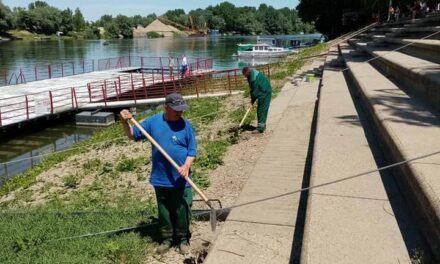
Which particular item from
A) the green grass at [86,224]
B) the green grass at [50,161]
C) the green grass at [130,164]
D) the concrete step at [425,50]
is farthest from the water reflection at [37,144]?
the concrete step at [425,50]

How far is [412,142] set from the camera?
14.8 ft

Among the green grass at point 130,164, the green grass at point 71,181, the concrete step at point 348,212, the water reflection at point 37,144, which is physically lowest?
the water reflection at point 37,144

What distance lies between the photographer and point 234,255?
4.18 metres

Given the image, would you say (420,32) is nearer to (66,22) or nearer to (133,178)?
(133,178)

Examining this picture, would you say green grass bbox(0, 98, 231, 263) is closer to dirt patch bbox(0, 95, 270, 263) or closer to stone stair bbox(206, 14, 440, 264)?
dirt patch bbox(0, 95, 270, 263)

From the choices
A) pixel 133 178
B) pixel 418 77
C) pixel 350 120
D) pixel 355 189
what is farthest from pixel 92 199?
pixel 418 77

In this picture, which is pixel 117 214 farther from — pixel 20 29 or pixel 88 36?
pixel 88 36

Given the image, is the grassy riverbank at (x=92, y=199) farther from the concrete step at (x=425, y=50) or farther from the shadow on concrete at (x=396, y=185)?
the concrete step at (x=425, y=50)

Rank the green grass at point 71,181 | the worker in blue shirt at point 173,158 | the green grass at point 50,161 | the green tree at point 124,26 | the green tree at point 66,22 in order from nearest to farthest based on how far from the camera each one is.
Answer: the worker in blue shirt at point 173,158 < the green grass at point 71,181 < the green grass at point 50,161 < the green tree at point 66,22 < the green tree at point 124,26

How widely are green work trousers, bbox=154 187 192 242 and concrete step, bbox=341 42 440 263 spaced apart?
2125mm

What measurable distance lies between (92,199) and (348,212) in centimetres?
460

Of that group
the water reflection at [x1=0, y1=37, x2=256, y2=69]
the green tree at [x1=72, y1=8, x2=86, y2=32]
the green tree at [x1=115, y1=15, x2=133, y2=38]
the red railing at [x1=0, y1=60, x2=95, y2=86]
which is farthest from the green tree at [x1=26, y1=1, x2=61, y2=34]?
the red railing at [x1=0, y1=60, x2=95, y2=86]

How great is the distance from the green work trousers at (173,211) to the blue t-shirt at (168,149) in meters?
0.10

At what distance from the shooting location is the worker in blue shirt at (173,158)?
4426 millimetres
